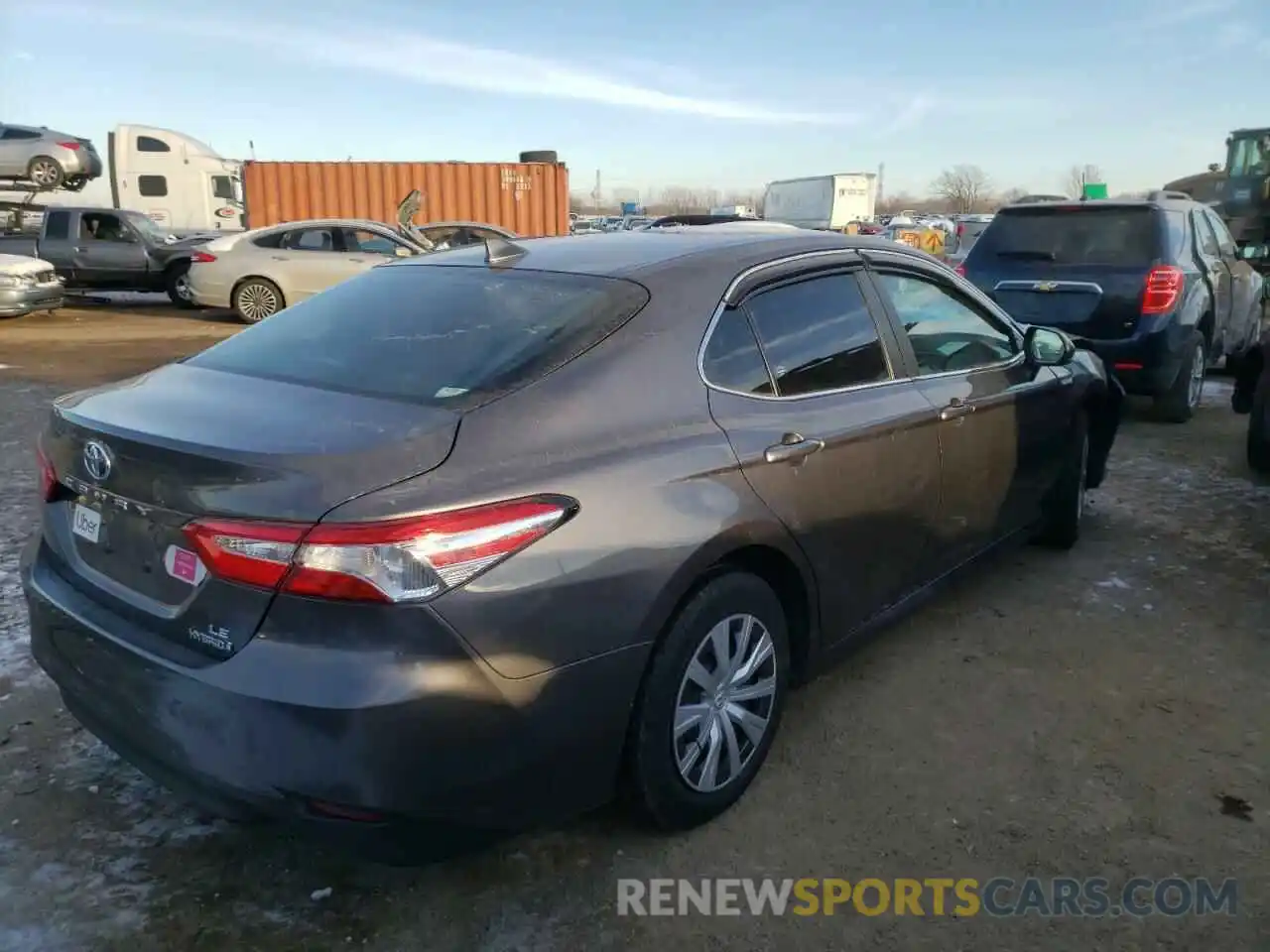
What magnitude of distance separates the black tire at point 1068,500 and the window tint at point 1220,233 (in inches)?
190

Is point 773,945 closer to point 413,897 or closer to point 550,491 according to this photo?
point 413,897

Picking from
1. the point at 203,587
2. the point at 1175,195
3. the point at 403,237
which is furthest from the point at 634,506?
the point at 403,237

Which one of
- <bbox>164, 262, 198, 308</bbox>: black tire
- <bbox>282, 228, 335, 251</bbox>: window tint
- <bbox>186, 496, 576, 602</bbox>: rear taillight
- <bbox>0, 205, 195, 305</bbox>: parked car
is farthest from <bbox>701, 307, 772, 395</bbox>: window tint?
<bbox>164, 262, 198, 308</bbox>: black tire

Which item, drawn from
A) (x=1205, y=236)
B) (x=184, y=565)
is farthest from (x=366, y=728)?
(x=1205, y=236)

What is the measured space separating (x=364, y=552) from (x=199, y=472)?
17.4 inches

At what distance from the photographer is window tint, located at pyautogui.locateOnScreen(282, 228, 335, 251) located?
47.1 feet

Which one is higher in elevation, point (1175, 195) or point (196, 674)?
point (1175, 195)

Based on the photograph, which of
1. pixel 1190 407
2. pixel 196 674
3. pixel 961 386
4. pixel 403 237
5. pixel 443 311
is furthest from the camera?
pixel 403 237

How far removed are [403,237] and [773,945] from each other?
13.1 m

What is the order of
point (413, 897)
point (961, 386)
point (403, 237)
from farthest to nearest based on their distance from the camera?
point (403, 237)
point (961, 386)
point (413, 897)

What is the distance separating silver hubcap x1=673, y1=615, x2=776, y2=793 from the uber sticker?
1173mm

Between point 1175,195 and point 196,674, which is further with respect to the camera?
point 1175,195

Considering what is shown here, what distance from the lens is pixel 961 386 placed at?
12.3ft

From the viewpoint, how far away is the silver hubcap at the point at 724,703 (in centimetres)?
264
